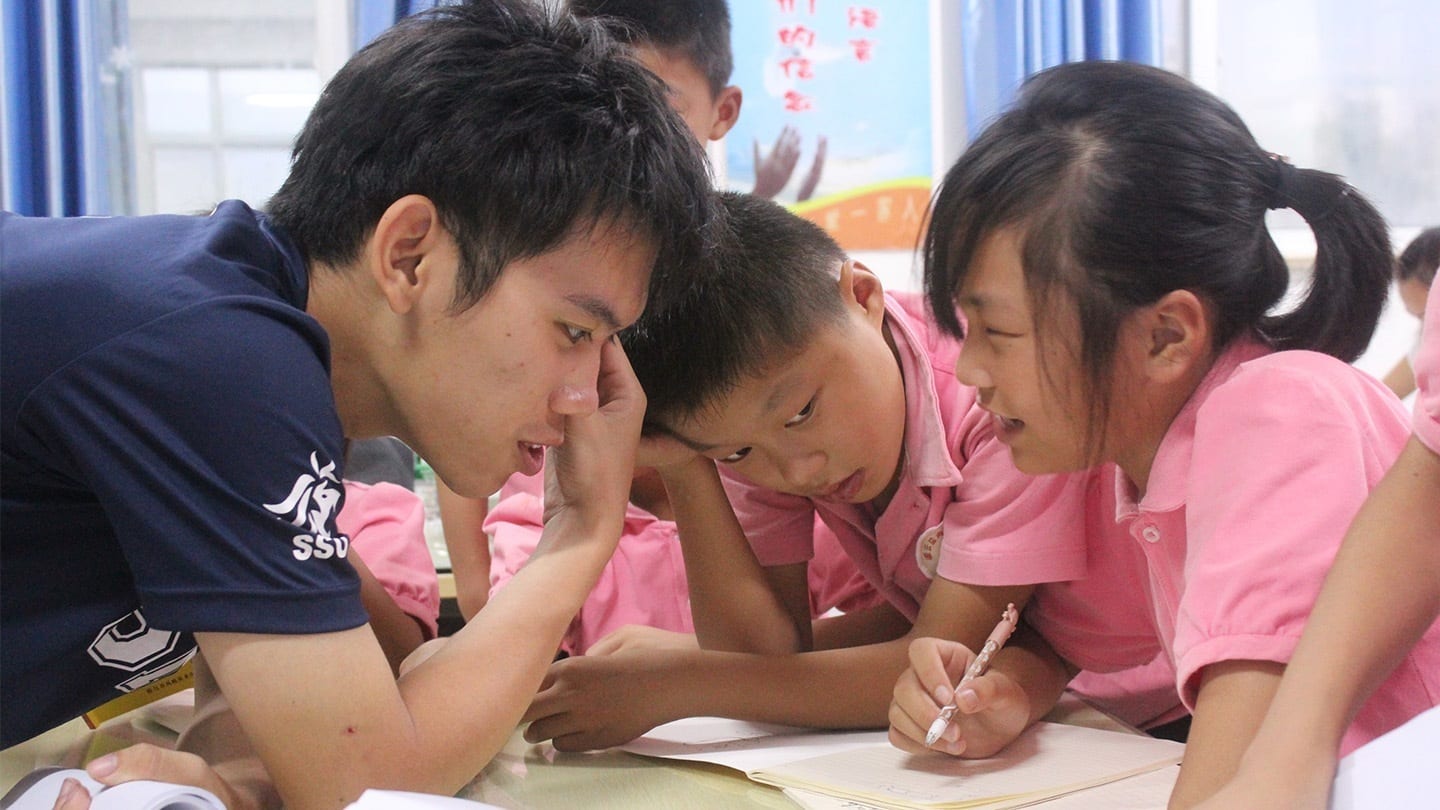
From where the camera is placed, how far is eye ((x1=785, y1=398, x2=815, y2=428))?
1.13 m

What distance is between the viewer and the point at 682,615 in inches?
59.8

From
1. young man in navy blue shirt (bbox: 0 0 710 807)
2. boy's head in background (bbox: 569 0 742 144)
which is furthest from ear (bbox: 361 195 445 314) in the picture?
boy's head in background (bbox: 569 0 742 144)

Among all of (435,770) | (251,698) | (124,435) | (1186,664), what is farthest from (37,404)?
(1186,664)

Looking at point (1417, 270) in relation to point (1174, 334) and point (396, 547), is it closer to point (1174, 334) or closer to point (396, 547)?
point (1174, 334)

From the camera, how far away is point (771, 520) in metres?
1.34

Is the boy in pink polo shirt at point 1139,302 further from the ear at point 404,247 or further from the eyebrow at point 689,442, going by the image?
the ear at point 404,247

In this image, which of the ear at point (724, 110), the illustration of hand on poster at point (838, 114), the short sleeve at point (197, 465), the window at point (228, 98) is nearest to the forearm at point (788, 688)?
the short sleeve at point (197, 465)

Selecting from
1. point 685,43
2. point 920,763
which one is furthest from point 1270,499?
point 685,43

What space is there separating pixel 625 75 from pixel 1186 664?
57 centimetres

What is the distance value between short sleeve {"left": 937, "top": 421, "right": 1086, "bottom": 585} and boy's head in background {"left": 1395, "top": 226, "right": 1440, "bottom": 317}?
6.03 ft

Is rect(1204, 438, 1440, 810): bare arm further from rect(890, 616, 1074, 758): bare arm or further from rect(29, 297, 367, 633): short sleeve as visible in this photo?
rect(29, 297, 367, 633): short sleeve

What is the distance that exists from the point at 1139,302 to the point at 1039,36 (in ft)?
8.66

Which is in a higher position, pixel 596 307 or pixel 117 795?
pixel 596 307

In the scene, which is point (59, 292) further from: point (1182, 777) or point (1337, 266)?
point (1337, 266)
